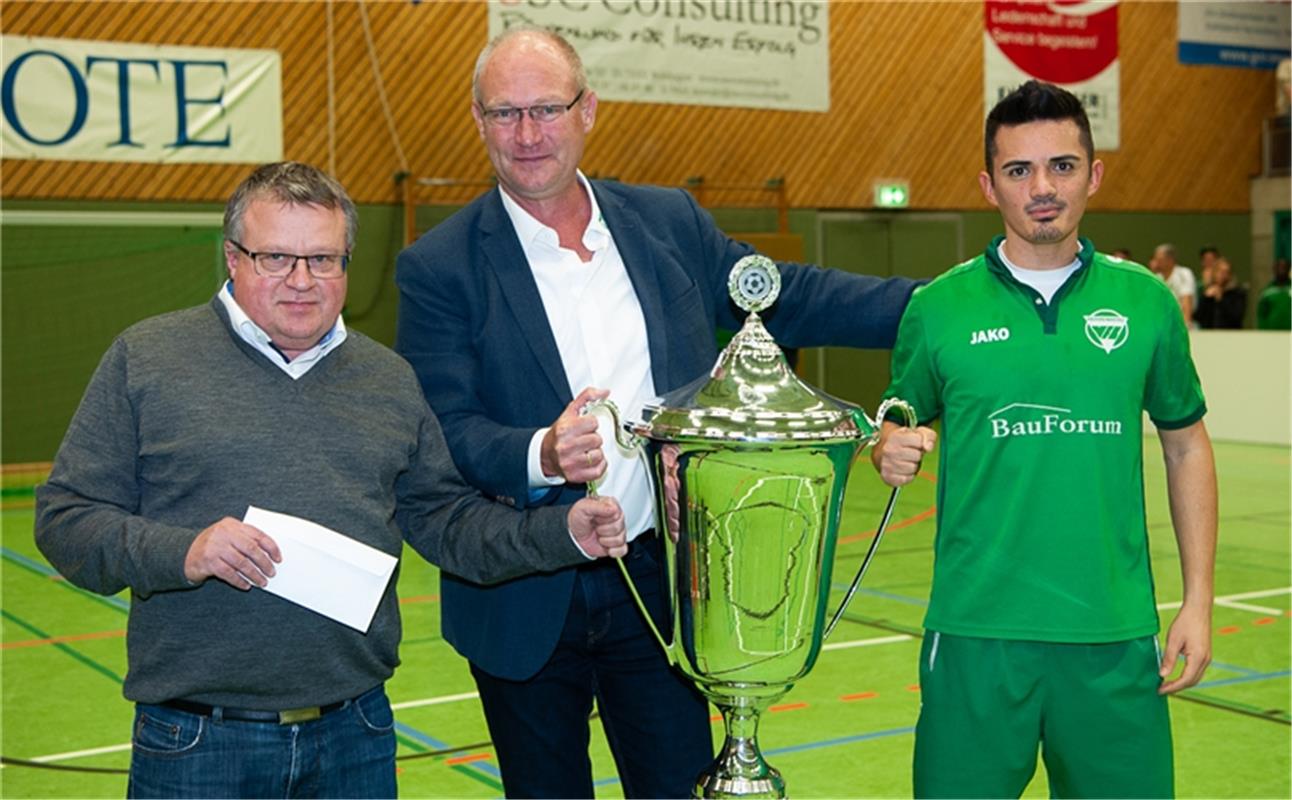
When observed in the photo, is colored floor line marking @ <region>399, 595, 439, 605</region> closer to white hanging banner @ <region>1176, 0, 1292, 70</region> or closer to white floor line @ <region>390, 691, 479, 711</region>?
white floor line @ <region>390, 691, 479, 711</region>

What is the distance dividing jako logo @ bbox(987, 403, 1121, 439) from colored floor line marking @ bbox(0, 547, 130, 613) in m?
5.83

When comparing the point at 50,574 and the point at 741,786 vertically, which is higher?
the point at 741,786

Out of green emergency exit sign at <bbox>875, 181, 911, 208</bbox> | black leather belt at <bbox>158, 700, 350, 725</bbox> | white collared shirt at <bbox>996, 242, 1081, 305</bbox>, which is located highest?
green emergency exit sign at <bbox>875, 181, 911, 208</bbox>

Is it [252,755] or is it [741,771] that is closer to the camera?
[741,771]

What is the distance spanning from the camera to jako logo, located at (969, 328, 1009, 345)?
2609 millimetres

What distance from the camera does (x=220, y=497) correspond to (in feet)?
7.36

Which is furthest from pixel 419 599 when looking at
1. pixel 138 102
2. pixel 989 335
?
pixel 138 102

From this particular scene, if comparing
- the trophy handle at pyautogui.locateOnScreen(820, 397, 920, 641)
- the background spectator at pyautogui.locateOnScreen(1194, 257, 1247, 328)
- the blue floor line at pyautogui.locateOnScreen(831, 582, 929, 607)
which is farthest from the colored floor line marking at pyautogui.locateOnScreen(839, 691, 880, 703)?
the background spectator at pyautogui.locateOnScreen(1194, 257, 1247, 328)

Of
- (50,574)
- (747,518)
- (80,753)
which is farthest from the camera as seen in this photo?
(50,574)

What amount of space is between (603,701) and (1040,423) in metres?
0.94

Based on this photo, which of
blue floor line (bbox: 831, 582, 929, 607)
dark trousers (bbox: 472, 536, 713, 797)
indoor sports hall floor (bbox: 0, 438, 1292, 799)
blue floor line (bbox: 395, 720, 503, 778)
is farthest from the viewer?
blue floor line (bbox: 831, 582, 929, 607)

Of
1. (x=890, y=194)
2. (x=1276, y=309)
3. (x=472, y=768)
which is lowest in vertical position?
(x=472, y=768)

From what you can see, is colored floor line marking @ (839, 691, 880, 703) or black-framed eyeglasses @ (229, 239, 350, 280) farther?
colored floor line marking @ (839, 691, 880, 703)

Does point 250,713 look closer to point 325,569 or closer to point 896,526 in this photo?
point 325,569
